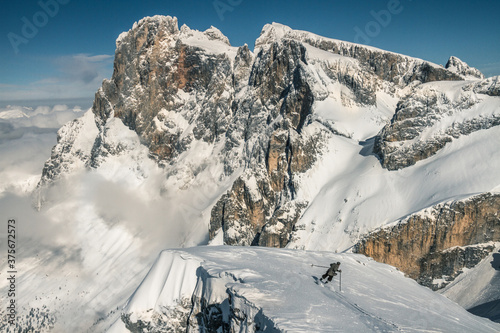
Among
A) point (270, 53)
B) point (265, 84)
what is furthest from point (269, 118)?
point (270, 53)

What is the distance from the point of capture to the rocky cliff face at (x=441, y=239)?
69.0m

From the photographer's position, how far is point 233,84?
153 meters

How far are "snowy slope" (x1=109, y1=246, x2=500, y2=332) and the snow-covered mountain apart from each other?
233 millimetres

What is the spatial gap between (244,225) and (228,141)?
3991 centimetres

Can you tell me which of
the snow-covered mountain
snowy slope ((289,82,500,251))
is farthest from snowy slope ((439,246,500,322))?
snowy slope ((289,82,500,251))

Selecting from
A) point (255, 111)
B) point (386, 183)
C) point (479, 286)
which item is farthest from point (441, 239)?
point (255, 111)

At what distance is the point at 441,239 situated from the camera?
72.8 meters

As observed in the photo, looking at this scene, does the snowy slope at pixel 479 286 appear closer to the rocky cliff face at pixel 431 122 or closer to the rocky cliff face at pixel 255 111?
the rocky cliff face at pixel 431 122

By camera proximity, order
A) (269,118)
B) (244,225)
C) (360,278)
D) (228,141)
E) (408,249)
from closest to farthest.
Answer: (360,278), (408,249), (244,225), (269,118), (228,141)

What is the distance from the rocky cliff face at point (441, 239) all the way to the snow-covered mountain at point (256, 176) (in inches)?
11.1

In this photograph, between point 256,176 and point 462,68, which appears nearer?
point 256,176

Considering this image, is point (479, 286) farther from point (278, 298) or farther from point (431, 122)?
point (278, 298)

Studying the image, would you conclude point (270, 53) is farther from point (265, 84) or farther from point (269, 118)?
point (269, 118)

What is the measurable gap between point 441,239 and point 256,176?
5994cm
